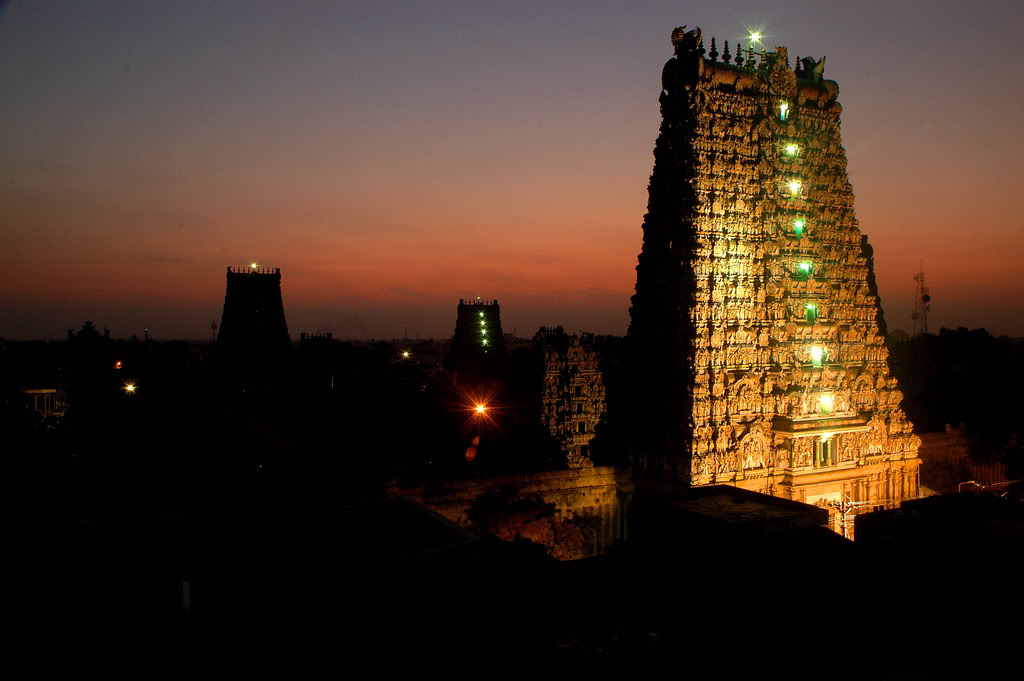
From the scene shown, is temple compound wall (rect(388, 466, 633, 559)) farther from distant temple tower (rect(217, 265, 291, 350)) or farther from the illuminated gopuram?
distant temple tower (rect(217, 265, 291, 350))

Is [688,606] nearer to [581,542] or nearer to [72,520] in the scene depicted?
[581,542]

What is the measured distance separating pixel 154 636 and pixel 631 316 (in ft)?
64.9

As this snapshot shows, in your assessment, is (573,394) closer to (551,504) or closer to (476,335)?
(551,504)

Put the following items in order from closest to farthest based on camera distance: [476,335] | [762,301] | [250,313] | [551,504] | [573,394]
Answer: [551,504], [762,301], [573,394], [250,313], [476,335]

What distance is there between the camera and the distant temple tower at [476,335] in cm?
4850

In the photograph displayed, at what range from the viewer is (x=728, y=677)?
11.0 m

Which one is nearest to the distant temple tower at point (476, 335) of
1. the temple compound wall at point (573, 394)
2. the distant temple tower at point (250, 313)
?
the distant temple tower at point (250, 313)

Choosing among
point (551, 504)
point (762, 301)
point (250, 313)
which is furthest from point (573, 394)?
point (250, 313)

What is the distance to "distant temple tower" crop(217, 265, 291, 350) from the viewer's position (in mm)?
42188

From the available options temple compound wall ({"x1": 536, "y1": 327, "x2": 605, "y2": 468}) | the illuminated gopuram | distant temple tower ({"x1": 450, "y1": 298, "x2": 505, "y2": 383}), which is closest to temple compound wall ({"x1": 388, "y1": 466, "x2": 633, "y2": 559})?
the illuminated gopuram

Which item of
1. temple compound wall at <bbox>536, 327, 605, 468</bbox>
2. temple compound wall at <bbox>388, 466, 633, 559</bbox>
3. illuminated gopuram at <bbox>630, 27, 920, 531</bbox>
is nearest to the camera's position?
temple compound wall at <bbox>388, 466, 633, 559</bbox>

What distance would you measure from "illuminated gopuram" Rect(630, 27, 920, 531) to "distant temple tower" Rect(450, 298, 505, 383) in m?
23.0

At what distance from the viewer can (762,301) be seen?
24.8 meters

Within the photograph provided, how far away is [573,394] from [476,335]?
23028 millimetres
